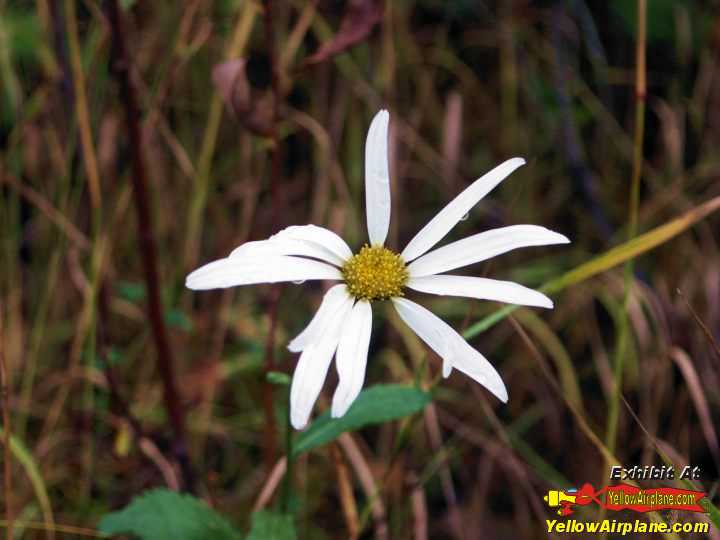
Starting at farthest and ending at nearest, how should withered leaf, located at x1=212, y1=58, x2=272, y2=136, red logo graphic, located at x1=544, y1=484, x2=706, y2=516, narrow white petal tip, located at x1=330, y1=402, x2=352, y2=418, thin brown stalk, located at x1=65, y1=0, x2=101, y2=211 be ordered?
1. thin brown stalk, located at x1=65, y1=0, x2=101, y2=211
2. withered leaf, located at x1=212, y1=58, x2=272, y2=136
3. red logo graphic, located at x1=544, y1=484, x2=706, y2=516
4. narrow white petal tip, located at x1=330, y1=402, x2=352, y2=418

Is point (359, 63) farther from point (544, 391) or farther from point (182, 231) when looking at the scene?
point (544, 391)

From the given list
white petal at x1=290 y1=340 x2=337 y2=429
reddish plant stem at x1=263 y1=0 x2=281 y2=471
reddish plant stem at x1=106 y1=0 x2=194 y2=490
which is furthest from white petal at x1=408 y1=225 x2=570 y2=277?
reddish plant stem at x1=106 y1=0 x2=194 y2=490

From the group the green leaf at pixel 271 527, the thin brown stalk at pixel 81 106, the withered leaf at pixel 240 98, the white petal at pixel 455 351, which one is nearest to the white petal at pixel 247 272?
the white petal at pixel 455 351

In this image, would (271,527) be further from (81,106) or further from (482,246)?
(81,106)

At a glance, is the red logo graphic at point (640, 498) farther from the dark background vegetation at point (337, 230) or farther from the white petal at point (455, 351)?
the white petal at point (455, 351)

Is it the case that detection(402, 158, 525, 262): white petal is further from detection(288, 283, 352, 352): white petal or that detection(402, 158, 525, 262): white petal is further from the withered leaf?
the withered leaf

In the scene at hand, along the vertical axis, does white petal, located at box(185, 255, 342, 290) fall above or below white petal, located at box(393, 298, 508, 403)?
above
